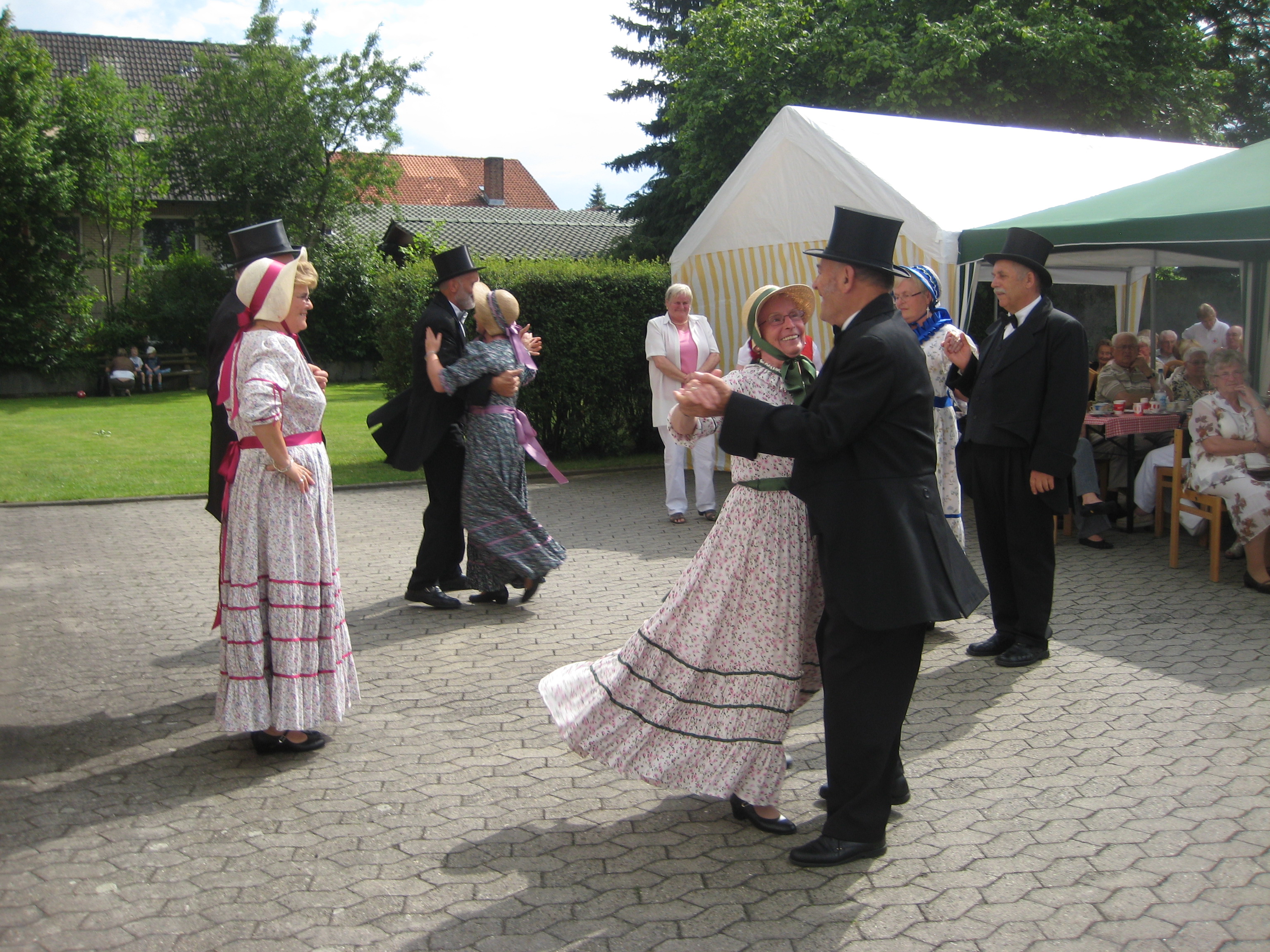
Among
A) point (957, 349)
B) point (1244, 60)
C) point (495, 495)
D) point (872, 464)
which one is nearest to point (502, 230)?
point (1244, 60)

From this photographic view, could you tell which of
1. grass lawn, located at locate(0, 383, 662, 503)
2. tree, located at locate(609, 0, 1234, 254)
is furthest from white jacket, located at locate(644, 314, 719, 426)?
tree, located at locate(609, 0, 1234, 254)

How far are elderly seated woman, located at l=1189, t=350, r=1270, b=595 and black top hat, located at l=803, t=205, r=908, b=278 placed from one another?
4.95m

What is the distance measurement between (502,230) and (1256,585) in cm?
4408

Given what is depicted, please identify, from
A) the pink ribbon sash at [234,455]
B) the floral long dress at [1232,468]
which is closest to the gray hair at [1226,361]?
the floral long dress at [1232,468]

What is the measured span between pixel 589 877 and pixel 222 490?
264 cm

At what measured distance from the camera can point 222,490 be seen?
4.97 m

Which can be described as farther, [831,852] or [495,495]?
[495,495]

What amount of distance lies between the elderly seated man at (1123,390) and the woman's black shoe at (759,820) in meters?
6.74

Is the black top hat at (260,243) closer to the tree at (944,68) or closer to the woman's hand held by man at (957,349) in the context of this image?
the woman's hand held by man at (957,349)

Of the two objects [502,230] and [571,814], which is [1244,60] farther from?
[571,814]

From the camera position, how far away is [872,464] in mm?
3256

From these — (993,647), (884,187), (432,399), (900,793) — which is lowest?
(900,793)

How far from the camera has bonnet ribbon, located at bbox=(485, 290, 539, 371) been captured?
21.6ft

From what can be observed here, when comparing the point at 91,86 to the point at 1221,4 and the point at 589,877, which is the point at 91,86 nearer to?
the point at 1221,4
